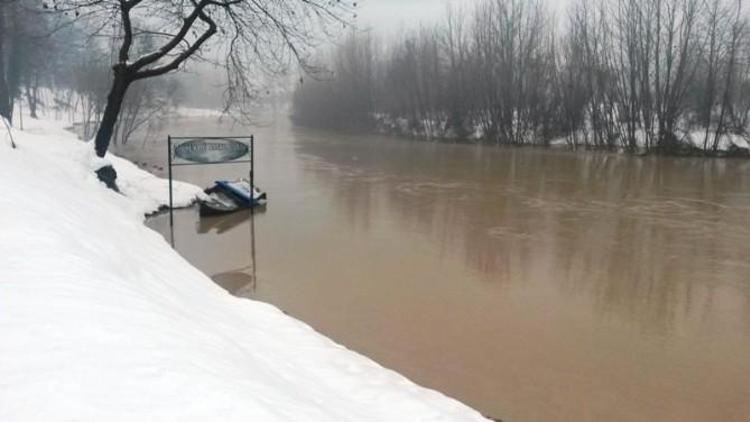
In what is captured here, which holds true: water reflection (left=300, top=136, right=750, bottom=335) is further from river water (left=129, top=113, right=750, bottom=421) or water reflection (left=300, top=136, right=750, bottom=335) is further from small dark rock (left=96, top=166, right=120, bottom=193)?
small dark rock (left=96, top=166, right=120, bottom=193)

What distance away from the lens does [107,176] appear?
12.9 meters

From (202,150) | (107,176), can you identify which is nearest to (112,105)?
(107,176)

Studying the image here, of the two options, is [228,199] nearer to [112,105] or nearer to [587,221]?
[112,105]

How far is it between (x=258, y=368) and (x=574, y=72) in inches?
1612

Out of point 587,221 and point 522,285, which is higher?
point 587,221

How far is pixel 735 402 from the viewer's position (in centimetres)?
532

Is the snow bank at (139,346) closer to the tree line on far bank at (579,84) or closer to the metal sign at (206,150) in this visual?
the metal sign at (206,150)

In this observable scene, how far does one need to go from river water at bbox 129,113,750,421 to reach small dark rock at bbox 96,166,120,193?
3.67 ft

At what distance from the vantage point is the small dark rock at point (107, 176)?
41.6 ft

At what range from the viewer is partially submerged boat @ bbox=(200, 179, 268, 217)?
13883 mm

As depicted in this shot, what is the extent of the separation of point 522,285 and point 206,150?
7922 millimetres

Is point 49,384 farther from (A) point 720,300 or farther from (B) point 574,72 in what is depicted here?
(B) point 574,72

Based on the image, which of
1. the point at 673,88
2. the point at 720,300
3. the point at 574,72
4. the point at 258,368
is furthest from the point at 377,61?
the point at 258,368

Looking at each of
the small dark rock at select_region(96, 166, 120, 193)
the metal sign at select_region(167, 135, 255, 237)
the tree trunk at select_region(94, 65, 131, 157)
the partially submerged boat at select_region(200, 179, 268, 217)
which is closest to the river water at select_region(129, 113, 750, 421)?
the partially submerged boat at select_region(200, 179, 268, 217)
